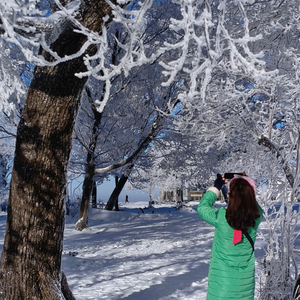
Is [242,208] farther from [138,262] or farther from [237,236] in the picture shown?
[138,262]

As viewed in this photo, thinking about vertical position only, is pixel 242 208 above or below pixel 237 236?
above

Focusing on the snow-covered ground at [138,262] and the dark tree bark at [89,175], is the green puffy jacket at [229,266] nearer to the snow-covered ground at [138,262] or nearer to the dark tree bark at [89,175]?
the snow-covered ground at [138,262]

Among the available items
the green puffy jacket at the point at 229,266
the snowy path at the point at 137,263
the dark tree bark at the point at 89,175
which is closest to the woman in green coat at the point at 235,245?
the green puffy jacket at the point at 229,266

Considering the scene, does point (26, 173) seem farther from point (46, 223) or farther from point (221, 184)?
point (221, 184)

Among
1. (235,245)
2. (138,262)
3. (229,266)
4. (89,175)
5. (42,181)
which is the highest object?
(89,175)

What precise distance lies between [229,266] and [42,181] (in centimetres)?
184

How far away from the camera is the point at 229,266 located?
96.0 inches

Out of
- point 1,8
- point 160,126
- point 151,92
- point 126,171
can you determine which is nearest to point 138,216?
point 126,171

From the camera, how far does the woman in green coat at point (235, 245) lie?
7.80 feet

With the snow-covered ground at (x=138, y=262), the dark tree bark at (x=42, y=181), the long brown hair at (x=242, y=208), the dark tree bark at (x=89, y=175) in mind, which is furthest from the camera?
the dark tree bark at (x=89, y=175)

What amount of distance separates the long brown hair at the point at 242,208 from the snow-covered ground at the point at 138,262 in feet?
5.30

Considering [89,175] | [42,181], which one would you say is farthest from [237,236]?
[89,175]

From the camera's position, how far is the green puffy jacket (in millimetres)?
2421

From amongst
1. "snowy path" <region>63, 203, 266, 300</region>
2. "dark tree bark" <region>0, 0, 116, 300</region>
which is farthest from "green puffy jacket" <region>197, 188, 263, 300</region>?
"snowy path" <region>63, 203, 266, 300</region>
